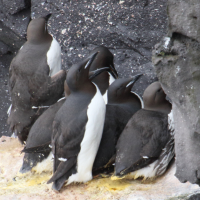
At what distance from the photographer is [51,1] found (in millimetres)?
4973

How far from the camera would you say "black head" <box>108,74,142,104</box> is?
3.86 meters

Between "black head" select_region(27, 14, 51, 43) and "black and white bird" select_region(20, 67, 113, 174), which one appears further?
"black head" select_region(27, 14, 51, 43)

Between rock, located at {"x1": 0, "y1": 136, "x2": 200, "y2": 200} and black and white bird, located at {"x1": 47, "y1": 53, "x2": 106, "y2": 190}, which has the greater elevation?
black and white bird, located at {"x1": 47, "y1": 53, "x2": 106, "y2": 190}

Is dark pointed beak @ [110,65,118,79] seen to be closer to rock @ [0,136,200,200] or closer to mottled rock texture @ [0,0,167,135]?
mottled rock texture @ [0,0,167,135]

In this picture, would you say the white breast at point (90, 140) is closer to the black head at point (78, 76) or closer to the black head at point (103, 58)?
the black head at point (78, 76)

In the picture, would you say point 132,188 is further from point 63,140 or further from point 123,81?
point 123,81

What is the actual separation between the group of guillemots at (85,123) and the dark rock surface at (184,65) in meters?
0.78

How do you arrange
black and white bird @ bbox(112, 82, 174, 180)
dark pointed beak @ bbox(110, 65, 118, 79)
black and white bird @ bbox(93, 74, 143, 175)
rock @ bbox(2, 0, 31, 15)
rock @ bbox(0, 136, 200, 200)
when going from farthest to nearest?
rock @ bbox(2, 0, 31, 15) → dark pointed beak @ bbox(110, 65, 118, 79) → black and white bird @ bbox(93, 74, 143, 175) → black and white bird @ bbox(112, 82, 174, 180) → rock @ bbox(0, 136, 200, 200)

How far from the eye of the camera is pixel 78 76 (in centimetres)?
337

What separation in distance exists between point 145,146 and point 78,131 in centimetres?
58

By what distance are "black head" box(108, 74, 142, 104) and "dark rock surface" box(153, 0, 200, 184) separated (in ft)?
4.48

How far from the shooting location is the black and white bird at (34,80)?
4.10m

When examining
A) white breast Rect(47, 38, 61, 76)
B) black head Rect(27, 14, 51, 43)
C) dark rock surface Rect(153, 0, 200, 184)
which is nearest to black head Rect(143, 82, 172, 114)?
dark rock surface Rect(153, 0, 200, 184)

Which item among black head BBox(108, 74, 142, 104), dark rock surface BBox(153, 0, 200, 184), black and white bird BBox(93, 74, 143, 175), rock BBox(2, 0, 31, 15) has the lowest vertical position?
black and white bird BBox(93, 74, 143, 175)
